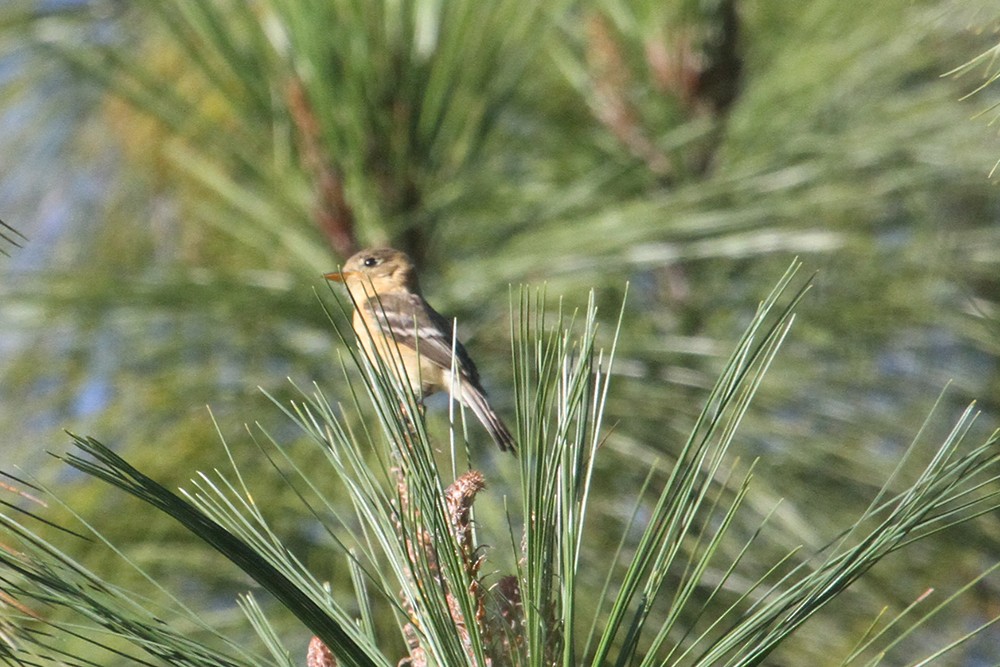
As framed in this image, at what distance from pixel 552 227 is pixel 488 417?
54 cm

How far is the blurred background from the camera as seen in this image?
2645mm

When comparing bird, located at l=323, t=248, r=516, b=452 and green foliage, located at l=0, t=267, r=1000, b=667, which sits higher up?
bird, located at l=323, t=248, r=516, b=452

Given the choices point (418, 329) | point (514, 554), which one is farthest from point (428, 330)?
point (514, 554)

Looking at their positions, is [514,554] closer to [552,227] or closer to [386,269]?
[552,227]

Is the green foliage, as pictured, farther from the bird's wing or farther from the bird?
the bird's wing

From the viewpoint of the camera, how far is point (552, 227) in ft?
9.27

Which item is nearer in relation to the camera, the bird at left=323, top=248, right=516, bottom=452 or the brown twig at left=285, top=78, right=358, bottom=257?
the bird at left=323, top=248, right=516, bottom=452

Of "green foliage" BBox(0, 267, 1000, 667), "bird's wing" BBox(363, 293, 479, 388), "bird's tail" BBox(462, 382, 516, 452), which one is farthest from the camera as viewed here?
"bird's wing" BBox(363, 293, 479, 388)

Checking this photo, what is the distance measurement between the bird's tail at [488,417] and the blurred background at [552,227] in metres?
0.18

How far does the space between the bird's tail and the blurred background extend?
18 centimetres

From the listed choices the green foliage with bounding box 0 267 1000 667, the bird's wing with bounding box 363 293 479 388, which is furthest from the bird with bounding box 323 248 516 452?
the green foliage with bounding box 0 267 1000 667

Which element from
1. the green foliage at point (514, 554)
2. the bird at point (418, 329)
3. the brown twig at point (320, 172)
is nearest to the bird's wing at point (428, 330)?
the bird at point (418, 329)

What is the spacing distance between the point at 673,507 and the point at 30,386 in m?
1.97

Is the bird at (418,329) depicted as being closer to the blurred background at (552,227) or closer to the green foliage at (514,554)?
the blurred background at (552,227)
